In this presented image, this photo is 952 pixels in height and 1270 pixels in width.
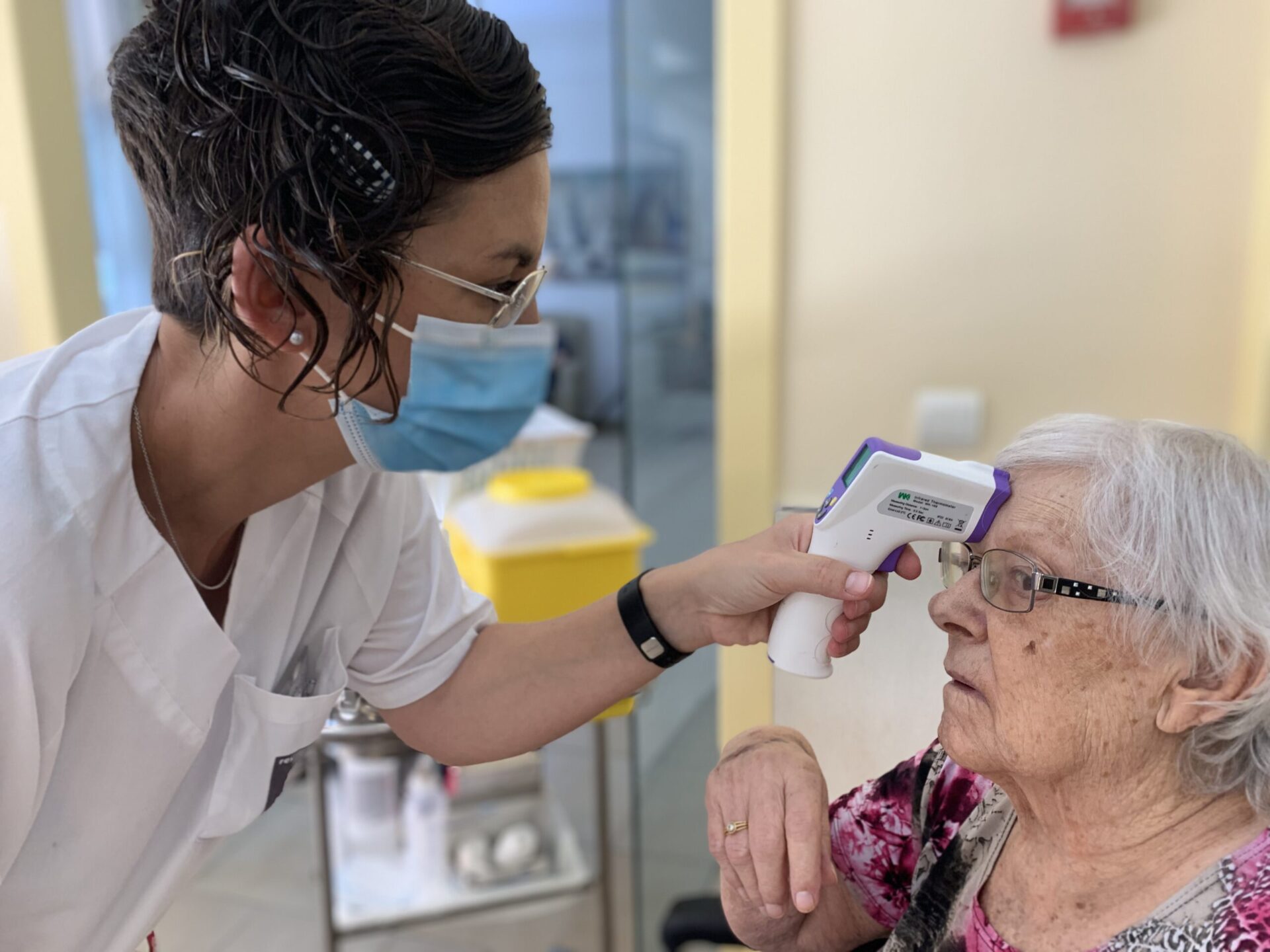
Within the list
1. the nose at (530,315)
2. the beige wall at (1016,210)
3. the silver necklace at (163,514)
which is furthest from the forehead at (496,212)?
the beige wall at (1016,210)

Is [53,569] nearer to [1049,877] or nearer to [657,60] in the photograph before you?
[1049,877]

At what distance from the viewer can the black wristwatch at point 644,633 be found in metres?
1.08

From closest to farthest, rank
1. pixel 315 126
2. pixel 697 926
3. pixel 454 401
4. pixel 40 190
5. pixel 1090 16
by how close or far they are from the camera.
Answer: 1. pixel 315 126
2. pixel 454 401
3. pixel 697 926
4. pixel 1090 16
5. pixel 40 190

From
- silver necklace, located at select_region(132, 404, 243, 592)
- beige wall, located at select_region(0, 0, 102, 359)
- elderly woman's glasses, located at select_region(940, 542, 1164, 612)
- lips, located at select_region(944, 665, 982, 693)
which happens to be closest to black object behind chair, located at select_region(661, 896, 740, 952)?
lips, located at select_region(944, 665, 982, 693)

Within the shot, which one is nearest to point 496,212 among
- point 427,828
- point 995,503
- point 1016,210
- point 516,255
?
point 516,255

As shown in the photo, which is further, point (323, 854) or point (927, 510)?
point (323, 854)

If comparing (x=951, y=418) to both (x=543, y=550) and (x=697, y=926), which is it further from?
(x=697, y=926)

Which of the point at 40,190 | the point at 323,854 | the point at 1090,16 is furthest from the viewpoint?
the point at 40,190

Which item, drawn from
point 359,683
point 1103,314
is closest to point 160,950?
point 359,683

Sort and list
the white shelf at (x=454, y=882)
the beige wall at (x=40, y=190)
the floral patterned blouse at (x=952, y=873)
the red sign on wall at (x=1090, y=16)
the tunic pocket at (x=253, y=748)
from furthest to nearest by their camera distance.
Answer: the white shelf at (x=454, y=882), the beige wall at (x=40, y=190), the red sign on wall at (x=1090, y=16), the tunic pocket at (x=253, y=748), the floral patterned blouse at (x=952, y=873)

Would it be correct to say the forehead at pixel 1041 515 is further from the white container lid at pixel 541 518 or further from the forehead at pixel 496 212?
the white container lid at pixel 541 518

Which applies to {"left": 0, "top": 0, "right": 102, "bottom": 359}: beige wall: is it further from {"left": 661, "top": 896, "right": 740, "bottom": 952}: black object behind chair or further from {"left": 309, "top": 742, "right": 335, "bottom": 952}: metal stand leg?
{"left": 661, "top": 896, "right": 740, "bottom": 952}: black object behind chair

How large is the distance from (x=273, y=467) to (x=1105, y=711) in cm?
83

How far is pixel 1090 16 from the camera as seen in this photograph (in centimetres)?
172
